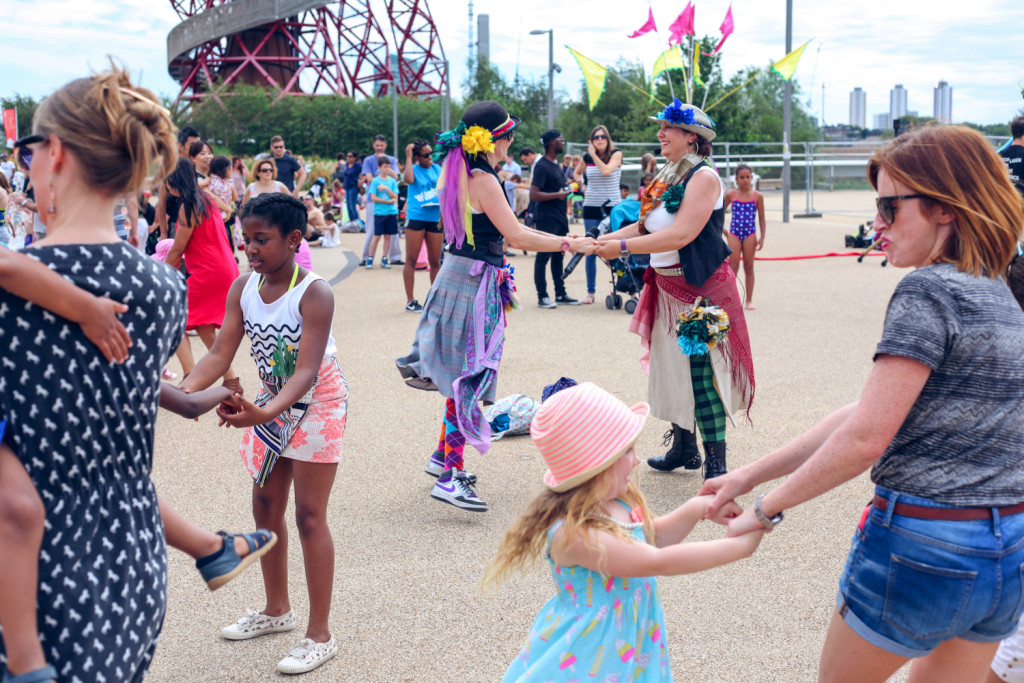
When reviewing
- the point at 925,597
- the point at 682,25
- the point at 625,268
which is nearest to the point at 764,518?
the point at 925,597

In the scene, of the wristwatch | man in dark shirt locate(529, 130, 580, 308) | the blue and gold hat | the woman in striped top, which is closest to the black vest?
the blue and gold hat

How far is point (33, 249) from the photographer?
1.72m

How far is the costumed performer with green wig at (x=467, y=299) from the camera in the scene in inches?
189

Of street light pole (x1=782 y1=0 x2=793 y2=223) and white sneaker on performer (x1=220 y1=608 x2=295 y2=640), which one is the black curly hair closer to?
white sneaker on performer (x1=220 y1=608 x2=295 y2=640)

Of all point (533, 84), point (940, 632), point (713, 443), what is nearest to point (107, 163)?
point (940, 632)

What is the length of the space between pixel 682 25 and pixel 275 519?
720 inches

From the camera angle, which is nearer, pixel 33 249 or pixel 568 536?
→ pixel 33 249

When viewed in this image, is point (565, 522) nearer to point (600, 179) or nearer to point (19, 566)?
point (19, 566)

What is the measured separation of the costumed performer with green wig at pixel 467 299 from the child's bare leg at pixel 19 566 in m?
3.21

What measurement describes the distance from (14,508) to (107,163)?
26.2 inches

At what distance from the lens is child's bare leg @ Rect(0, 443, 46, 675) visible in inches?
64.8

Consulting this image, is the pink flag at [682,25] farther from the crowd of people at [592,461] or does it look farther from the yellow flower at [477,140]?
the crowd of people at [592,461]

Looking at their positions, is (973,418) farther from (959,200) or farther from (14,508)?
(14,508)

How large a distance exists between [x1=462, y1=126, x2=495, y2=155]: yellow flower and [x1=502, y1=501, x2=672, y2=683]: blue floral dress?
2.82 meters
